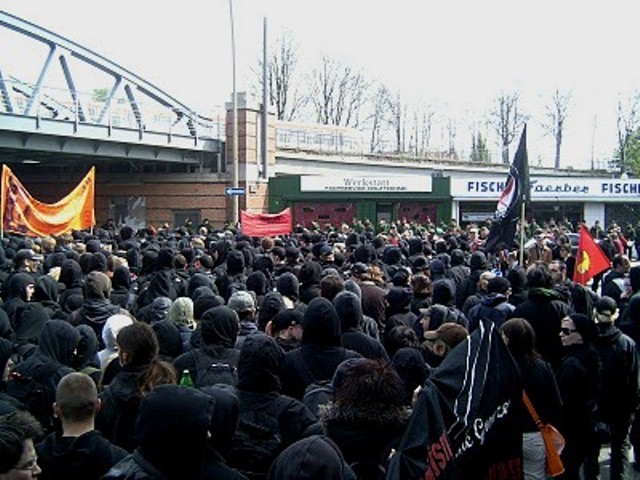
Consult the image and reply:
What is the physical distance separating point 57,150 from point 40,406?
25175 millimetres

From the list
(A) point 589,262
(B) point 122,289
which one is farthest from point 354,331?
(A) point 589,262

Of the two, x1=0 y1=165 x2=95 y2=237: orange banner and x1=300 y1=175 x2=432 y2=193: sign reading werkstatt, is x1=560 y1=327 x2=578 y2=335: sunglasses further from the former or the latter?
x1=300 y1=175 x2=432 y2=193: sign reading werkstatt

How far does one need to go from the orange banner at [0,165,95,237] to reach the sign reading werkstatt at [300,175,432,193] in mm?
21392

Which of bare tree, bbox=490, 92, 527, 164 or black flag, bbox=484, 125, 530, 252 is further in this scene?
bare tree, bbox=490, 92, 527, 164

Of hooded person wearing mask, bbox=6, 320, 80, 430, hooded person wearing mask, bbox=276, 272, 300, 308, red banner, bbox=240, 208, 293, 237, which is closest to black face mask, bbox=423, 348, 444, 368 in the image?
hooded person wearing mask, bbox=276, 272, 300, 308

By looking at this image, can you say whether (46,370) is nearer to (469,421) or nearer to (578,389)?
(469,421)

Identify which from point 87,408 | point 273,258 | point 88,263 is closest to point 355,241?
point 273,258

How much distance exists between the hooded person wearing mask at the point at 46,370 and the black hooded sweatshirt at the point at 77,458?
139cm

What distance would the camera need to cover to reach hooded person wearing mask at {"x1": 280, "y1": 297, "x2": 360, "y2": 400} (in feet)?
16.1

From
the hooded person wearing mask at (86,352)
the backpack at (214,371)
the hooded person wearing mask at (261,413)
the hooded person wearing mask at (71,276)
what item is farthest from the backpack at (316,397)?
the hooded person wearing mask at (71,276)

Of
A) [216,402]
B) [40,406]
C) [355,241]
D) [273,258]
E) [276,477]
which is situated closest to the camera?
[276,477]

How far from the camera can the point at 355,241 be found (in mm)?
15305

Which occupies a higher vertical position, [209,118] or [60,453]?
[209,118]

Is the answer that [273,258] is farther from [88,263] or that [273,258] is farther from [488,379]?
[488,379]
